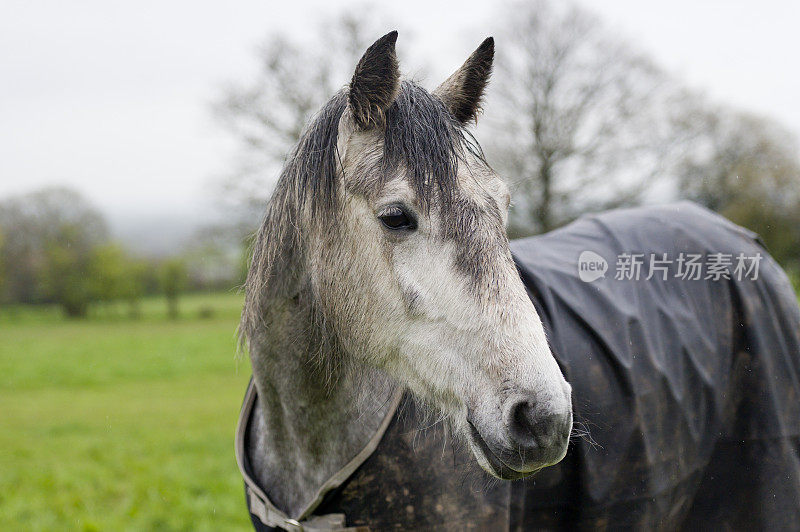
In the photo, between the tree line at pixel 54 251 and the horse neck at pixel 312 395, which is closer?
the horse neck at pixel 312 395

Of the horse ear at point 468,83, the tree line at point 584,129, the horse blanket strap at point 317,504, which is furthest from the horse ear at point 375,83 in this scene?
the tree line at point 584,129

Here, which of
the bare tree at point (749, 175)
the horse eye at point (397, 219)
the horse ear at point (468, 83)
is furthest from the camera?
the bare tree at point (749, 175)

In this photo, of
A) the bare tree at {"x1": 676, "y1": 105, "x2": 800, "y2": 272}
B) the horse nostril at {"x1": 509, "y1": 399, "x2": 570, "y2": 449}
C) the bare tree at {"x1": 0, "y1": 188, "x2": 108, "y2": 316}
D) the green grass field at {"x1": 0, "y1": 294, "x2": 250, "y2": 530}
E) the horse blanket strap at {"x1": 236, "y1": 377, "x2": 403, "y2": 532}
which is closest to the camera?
the horse nostril at {"x1": 509, "y1": 399, "x2": 570, "y2": 449}

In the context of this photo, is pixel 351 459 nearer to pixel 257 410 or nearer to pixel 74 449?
pixel 257 410

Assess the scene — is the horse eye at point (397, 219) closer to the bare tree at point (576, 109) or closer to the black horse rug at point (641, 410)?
the black horse rug at point (641, 410)

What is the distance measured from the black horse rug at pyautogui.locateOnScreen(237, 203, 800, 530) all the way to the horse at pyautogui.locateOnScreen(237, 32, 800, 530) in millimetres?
11

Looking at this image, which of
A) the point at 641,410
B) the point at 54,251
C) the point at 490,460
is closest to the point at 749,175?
the point at 641,410

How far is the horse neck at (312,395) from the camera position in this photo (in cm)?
225

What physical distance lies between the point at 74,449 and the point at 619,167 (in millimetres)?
15127

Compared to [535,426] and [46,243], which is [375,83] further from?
[46,243]

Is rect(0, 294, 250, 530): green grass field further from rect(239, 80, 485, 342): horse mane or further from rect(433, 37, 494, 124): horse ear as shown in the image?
rect(433, 37, 494, 124): horse ear

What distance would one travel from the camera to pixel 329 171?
2.12 m

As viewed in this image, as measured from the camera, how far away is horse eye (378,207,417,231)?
1935 millimetres

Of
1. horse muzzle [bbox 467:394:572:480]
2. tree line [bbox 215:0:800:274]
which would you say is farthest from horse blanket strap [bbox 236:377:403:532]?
tree line [bbox 215:0:800:274]
